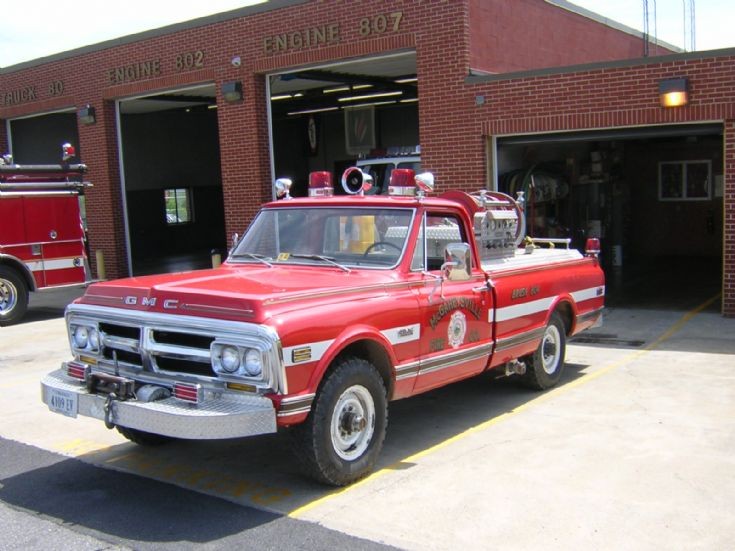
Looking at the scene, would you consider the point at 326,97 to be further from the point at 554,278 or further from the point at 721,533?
the point at 721,533

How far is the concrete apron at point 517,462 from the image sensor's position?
4594mm

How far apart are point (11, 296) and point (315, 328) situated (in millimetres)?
10163

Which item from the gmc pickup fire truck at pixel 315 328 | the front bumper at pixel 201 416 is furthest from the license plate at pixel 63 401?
the front bumper at pixel 201 416

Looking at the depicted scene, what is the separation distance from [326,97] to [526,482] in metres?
19.4

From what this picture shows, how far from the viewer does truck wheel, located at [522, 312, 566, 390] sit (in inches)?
299

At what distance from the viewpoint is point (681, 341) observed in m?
9.87

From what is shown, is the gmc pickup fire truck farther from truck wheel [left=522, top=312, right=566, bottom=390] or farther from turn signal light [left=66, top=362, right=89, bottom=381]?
truck wheel [left=522, top=312, right=566, bottom=390]

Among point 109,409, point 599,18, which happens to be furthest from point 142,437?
point 599,18

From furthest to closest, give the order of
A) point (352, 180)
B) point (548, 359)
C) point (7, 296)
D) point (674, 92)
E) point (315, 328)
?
point (7, 296) → point (674, 92) → point (548, 359) → point (352, 180) → point (315, 328)

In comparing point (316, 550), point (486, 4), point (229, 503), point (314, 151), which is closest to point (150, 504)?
point (229, 503)

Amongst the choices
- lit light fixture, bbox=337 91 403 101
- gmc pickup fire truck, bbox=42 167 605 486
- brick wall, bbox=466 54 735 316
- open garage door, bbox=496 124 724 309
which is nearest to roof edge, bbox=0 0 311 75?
brick wall, bbox=466 54 735 316

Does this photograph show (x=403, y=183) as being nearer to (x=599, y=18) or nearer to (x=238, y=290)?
(x=238, y=290)

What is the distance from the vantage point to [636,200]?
2064 cm

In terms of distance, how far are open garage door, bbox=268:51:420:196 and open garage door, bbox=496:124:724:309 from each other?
103 inches
